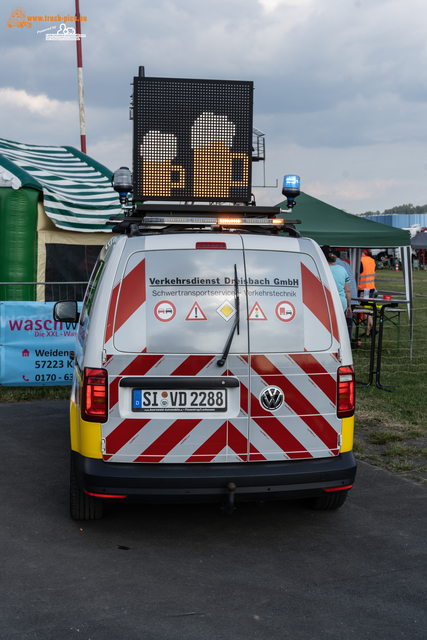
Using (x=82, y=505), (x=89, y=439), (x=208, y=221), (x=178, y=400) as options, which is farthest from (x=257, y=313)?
(x=82, y=505)

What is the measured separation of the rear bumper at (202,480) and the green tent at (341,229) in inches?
343

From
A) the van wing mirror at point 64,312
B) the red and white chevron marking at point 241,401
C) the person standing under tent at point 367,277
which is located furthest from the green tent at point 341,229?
Result: the red and white chevron marking at point 241,401

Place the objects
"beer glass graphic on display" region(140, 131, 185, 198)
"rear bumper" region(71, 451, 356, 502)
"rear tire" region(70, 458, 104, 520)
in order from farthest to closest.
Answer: "beer glass graphic on display" region(140, 131, 185, 198) → "rear tire" region(70, 458, 104, 520) → "rear bumper" region(71, 451, 356, 502)

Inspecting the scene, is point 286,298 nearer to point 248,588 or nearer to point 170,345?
point 170,345

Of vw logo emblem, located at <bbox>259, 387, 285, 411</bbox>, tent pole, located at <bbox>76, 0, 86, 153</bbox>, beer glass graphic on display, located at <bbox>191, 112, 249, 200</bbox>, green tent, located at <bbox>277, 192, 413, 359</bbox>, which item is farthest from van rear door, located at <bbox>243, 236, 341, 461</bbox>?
tent pole, located at <bbox>76, 0, 86, 153</bbox>

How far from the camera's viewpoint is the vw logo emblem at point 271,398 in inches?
161

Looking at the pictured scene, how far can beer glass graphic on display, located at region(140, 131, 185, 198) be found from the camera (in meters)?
5.92

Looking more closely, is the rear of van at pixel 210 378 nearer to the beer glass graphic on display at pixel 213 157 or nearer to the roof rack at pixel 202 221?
the roof rack at pixel 202 221

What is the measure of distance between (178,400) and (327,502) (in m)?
1.58

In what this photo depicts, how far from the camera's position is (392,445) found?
22.1 ft

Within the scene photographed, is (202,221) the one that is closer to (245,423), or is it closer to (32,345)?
(245,423)

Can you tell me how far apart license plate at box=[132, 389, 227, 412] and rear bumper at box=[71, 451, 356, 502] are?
35cm

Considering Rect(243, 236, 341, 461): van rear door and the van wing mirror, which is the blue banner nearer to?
the van wing mirror

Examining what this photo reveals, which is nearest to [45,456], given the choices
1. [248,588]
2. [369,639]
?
[248,588]
